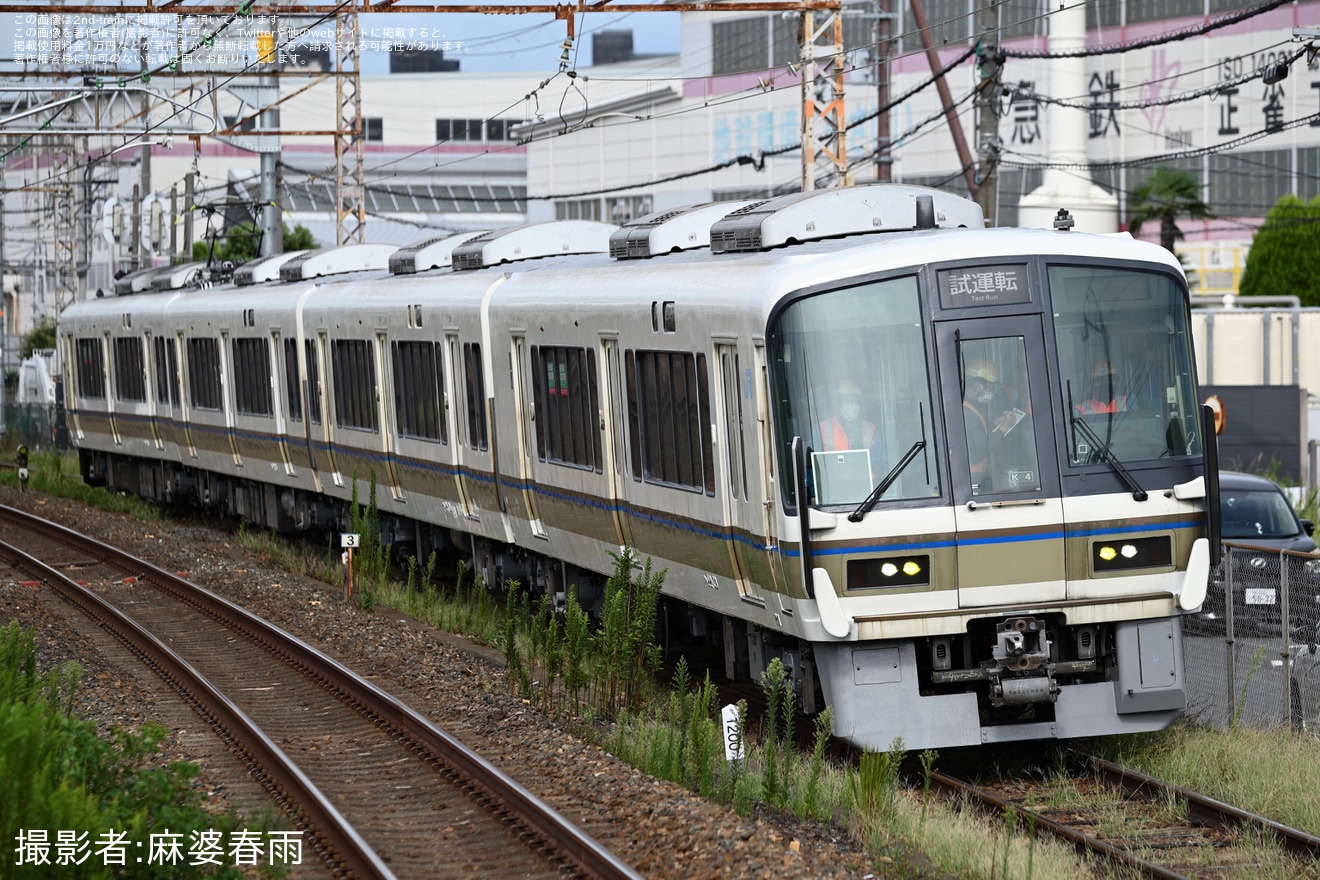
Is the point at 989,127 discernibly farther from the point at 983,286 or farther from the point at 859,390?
the point at 859,390

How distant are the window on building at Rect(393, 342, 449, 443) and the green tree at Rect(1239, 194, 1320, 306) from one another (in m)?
35.1

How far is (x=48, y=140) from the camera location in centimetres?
4419

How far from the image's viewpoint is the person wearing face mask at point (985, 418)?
375 inches

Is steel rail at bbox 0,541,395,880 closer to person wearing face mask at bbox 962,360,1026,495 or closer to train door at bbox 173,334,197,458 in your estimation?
person wearing face mask at bbox 962,360,1026,495

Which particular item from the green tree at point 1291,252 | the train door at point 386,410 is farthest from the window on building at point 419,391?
the green tree at point 1291,252

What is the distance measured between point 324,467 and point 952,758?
11.4 meters

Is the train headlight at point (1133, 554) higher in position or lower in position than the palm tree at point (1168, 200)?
lower

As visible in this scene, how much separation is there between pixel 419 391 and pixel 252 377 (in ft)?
19.7

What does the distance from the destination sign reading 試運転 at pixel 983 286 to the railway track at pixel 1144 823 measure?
7.88ft

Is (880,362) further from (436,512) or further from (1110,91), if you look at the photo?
(1110,91)

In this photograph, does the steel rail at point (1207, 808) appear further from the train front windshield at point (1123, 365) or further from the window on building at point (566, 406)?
the window on building at point (566, 406)

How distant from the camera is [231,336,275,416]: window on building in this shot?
22141 mm

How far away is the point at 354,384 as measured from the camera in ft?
63.5

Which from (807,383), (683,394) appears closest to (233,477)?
(683,394)
